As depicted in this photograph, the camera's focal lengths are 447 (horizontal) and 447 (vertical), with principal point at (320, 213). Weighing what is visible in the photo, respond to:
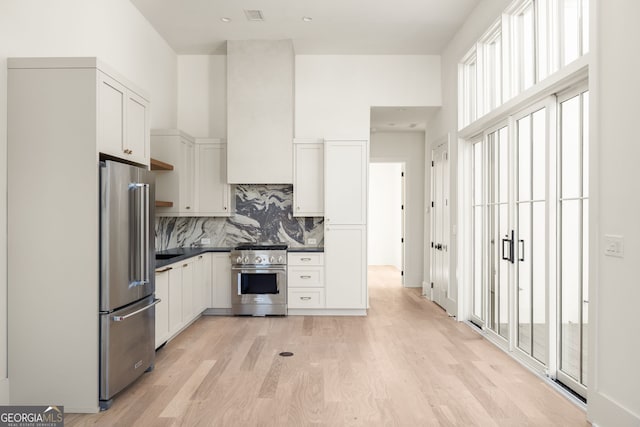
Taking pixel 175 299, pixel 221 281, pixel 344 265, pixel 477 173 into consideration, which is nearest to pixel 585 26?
pixel 477 173

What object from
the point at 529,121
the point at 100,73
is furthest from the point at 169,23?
the point at 529,121

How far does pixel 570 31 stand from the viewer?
303 cm

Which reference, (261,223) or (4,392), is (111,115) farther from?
(261,223)

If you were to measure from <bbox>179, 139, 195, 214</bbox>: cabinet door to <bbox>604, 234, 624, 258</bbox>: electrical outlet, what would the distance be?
433cm

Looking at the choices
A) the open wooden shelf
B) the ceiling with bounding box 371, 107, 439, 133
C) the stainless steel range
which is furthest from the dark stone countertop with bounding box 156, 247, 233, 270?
the ceiling with bounding box 371, 107, 439, 133

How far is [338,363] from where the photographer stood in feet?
12.3

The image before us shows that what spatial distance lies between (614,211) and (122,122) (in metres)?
3.14

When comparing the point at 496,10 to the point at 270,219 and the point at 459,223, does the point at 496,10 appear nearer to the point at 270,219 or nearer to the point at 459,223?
the point at 459,223

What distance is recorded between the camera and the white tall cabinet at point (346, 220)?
5.52 meters

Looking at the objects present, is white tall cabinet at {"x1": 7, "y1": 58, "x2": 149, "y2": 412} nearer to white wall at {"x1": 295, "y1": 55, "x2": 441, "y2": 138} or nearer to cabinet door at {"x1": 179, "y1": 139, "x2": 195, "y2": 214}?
cabinet door at {"x1": 179, "y1": 139, "x2": 195, "y2": 214}

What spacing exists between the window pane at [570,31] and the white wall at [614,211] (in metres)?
0.36

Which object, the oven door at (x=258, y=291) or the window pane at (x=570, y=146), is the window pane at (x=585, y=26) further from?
the oven door at (x=258, y=291)

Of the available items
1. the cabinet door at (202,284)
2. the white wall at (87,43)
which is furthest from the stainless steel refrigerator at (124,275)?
the cabinet door at (202,284)

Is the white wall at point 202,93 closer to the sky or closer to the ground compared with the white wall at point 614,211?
closer to the sky
